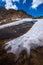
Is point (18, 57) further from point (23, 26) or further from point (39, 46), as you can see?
point (23, 26)

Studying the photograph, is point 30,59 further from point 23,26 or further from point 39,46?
point 23,26

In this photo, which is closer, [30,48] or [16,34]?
[30,48]

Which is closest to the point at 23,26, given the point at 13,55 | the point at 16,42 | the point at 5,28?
the point at 5,28

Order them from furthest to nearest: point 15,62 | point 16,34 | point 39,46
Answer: point 16,34 → point 39,46 → point 15,62

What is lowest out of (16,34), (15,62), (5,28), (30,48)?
(15,62)

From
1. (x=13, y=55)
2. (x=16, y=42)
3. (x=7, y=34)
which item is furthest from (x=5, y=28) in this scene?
(x=13, y=55)

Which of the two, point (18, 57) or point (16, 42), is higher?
point (16, 42)

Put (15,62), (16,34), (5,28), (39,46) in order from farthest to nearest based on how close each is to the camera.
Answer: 1. (5,28)
2. (16,34)
3. (39,46)
4. (15,62)

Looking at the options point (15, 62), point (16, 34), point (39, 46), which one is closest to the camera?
point (15, 62)

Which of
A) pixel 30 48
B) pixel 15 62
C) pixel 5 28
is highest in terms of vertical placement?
pixel 5 28
